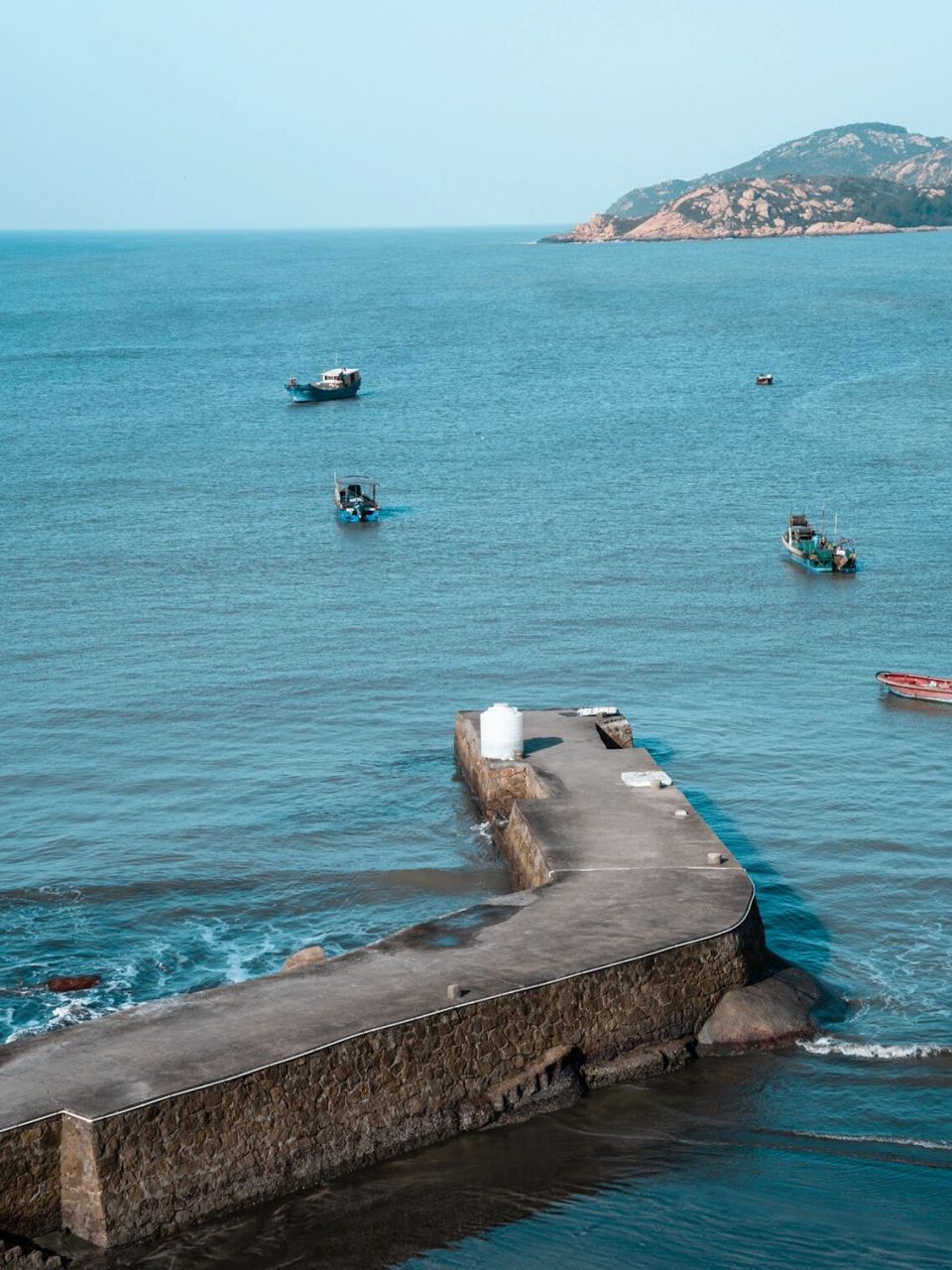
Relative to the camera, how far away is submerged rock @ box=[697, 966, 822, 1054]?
22.6 m

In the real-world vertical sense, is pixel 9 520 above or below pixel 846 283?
below

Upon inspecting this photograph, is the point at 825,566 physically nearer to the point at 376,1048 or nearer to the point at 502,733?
the point at 502,733

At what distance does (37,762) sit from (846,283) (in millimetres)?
166537

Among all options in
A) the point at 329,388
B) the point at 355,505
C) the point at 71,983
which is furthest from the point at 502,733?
the point at 329,388

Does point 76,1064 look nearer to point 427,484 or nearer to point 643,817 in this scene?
point 643,817

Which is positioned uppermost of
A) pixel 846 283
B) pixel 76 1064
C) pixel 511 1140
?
pixel 846 283

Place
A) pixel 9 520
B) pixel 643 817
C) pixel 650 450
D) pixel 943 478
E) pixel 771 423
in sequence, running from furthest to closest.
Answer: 1. pixel 771 423
2. pixel 650 450
3. pixel 943 478
4. pixel 9 520
5. pixel 643 817

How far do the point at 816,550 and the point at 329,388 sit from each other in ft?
167

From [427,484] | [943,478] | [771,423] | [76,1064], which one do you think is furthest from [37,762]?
[771,423]

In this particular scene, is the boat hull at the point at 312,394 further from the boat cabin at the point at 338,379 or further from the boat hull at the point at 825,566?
the boat hull at the point at 825,566

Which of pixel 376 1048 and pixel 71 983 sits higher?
pixel 376 1048

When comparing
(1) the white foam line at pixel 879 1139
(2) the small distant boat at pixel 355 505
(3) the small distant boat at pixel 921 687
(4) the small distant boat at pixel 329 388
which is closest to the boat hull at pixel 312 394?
(4) the small distant boat at pixel 329 388

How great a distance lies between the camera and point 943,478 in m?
69.6

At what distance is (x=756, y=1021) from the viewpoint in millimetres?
22781
